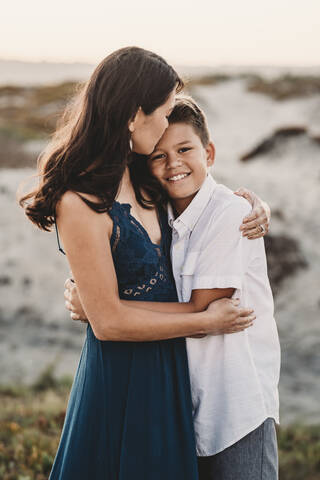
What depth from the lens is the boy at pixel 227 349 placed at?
2158 millimetres

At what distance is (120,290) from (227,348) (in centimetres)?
45

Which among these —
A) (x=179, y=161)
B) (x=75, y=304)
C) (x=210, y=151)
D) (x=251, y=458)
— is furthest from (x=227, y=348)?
(x=210, y=151)

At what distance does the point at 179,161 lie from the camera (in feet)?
7.94

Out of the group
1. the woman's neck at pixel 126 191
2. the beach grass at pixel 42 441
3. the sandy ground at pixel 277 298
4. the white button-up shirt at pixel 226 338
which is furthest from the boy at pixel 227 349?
the sandy ground at pixel 277 298

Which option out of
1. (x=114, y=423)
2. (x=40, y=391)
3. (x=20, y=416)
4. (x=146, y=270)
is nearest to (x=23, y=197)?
(x=146, y=270)

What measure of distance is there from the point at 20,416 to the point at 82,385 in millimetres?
2719

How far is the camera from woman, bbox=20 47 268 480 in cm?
210

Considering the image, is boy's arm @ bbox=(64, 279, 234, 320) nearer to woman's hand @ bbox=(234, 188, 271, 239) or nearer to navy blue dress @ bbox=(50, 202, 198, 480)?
navy blue dress @ bbox=(50, 202, 198, 480)

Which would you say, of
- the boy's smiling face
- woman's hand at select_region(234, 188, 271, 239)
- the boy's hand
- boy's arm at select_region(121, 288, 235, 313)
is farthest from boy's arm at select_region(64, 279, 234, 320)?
the boy's smiling face

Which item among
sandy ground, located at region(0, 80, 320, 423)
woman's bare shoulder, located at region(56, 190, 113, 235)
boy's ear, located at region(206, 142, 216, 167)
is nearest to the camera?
woman's bare shoulder, located at region(56, 190, 113, 235)

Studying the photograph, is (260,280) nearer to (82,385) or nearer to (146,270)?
(146,270)

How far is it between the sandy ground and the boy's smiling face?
3.74m

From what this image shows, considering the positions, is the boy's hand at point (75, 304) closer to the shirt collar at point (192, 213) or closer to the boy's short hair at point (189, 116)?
the shirt collar at point (192, 213)

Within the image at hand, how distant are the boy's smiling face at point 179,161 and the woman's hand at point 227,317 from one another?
512 millimetres
